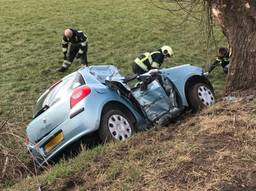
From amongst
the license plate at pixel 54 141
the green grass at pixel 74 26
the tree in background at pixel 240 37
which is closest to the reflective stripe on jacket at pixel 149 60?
the green grass at pixel 74 26

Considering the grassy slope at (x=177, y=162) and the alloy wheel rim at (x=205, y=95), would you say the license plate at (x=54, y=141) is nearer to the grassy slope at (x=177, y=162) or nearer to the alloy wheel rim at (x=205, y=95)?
the grassy slope at (x=177, y=162)

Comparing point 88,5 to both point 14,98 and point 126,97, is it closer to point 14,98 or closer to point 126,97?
point 14,98

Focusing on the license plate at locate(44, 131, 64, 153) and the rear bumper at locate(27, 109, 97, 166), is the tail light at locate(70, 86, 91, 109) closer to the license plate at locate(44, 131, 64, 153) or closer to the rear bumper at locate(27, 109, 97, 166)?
the rear bumper at locate(27, 109, 97, 166)

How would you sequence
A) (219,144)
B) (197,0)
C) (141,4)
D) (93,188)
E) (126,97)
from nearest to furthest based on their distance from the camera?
(93,188) < (219,144) < (126,97) < (197,0) < (141,4)

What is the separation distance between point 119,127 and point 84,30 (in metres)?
11.7

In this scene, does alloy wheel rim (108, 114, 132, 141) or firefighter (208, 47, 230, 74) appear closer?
alloy wheel rim (108, 114, 132, 141)

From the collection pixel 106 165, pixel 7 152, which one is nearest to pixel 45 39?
pixel 7 152

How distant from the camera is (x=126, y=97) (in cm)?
800

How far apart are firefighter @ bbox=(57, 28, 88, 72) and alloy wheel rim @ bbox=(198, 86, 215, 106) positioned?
5751 millimetres

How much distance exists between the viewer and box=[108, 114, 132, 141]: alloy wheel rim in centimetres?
738

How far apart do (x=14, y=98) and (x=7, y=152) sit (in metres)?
5.88

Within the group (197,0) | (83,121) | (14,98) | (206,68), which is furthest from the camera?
(206,68)

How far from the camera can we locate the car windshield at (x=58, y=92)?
25.9 ft

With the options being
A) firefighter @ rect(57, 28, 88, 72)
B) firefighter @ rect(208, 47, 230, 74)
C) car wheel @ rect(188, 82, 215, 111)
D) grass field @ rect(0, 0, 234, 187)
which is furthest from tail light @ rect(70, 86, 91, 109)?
firefighter @ rect(57, 28, 88, 72)
